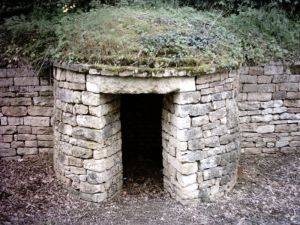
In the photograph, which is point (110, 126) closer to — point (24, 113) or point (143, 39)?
point (143, 39)

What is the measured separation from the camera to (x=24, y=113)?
6.71 meters

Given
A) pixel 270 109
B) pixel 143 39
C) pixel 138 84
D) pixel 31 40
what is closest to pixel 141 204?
pixel 138 84

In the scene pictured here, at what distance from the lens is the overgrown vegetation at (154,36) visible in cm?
546

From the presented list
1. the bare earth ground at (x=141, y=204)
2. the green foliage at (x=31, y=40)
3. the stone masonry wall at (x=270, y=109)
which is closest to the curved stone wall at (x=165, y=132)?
the bare earth ground at (x=141, y=204)

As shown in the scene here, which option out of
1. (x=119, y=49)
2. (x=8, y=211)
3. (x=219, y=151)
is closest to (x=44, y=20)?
(x=119, y=49)

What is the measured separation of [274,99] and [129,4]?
3.32 metres

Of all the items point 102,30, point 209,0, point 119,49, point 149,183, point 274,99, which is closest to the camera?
point 119,49

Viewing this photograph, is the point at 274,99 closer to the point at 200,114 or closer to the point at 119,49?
the point at 200,114

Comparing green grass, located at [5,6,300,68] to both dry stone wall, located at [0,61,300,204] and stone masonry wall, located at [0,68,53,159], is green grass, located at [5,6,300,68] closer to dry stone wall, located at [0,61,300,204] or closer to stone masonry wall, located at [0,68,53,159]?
dry stone wall, located at [0,61,300,204]

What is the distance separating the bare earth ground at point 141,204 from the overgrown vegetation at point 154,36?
1992 mm

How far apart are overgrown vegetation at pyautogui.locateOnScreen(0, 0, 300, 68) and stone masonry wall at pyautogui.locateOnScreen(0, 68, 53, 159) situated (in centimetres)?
38

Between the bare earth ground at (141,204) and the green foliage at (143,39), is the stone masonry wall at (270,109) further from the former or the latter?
the green foliage at (143,39)

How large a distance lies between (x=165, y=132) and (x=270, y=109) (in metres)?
2.38

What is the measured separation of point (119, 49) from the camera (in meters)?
5.48
